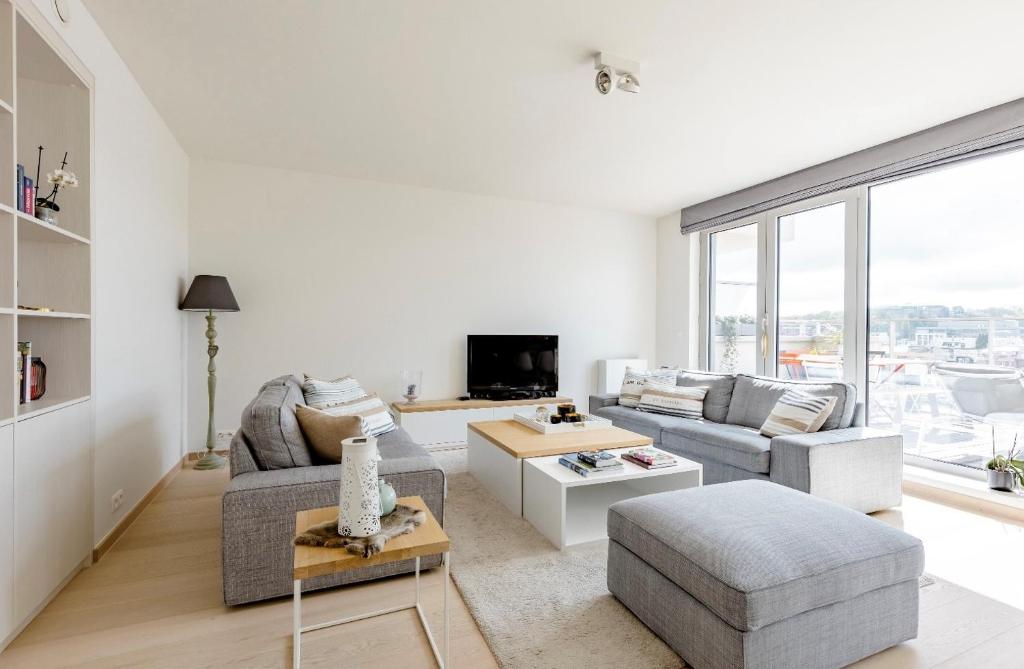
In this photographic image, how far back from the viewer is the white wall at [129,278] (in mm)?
2422

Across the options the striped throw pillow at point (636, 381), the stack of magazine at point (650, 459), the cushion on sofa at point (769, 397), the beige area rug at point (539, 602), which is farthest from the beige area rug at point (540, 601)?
the striped throw pillow at point (636, 381)

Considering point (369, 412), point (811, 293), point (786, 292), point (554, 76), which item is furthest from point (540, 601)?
point (786, 292)

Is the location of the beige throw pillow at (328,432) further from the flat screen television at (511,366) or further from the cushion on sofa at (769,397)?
the cushion on sofa at (769,397)

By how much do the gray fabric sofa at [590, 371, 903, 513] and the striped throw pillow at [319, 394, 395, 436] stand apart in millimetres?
2058

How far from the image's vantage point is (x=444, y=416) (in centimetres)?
471

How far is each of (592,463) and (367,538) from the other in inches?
59.0

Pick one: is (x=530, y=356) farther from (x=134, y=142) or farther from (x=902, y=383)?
(x=134, y=142)

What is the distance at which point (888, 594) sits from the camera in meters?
1.68

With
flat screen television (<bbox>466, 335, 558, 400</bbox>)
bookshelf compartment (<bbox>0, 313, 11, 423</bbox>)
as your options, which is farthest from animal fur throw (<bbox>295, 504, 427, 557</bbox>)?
flat screen television (<bbox>466, 335, 558, 400</bbox>)

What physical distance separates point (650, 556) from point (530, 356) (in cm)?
361

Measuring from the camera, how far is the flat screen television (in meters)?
5.13

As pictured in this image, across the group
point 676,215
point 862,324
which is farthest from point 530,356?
point 862,324

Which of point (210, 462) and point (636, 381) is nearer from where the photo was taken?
point (210, 462)

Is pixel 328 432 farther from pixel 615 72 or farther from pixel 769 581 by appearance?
pixel 615 72
